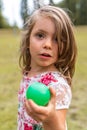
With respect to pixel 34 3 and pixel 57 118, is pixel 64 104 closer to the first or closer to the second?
pixel 57 118

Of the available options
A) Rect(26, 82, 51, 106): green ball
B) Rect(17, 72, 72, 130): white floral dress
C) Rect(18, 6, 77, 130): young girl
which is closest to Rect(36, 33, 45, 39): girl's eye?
Rect(18, 6, 77, 130): young girl

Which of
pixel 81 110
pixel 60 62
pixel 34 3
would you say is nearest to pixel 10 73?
pixel 81 110

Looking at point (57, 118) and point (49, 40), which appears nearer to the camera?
point (57, 118)

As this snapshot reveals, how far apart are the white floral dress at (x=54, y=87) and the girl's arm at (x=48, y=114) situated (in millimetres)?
136

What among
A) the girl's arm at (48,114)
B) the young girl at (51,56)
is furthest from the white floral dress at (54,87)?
the girl's arm at (48,114)

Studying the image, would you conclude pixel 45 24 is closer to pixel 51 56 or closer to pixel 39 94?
pixel 51 56

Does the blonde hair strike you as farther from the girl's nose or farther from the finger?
the finger

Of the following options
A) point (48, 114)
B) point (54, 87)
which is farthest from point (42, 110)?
point (54, 87)

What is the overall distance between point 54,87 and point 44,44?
20 centimetres

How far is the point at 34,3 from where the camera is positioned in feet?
9.54

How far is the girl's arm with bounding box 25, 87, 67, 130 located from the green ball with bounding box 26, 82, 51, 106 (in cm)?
2

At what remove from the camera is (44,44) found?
1854 millimetres

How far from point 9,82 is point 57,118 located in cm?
606

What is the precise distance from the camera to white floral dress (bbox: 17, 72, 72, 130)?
183 cm
